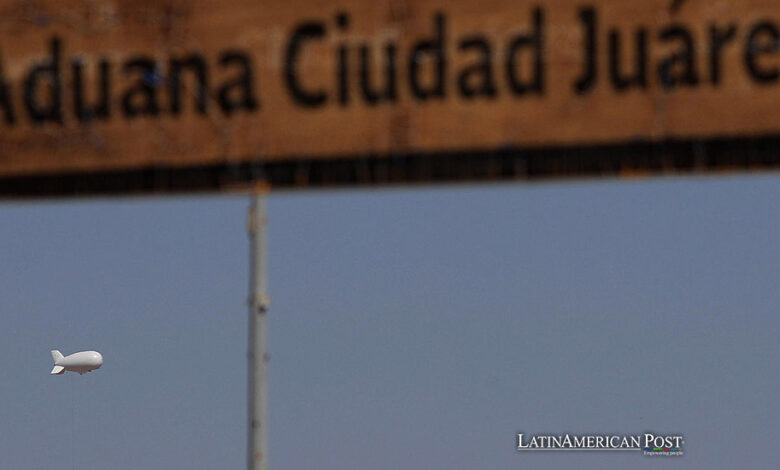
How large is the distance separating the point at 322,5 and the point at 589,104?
224 centimetres

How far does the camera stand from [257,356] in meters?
10.2

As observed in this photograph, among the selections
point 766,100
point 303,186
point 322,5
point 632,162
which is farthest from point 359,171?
point 766,100

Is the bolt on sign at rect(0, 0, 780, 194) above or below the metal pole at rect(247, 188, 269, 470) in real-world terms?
above

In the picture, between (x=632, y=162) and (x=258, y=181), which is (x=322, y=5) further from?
(x=632, y=162)

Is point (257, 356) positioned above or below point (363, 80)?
below

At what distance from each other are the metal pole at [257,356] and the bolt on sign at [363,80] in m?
1.07

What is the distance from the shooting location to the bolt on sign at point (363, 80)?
10562mm

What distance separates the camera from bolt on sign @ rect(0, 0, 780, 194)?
10.6m

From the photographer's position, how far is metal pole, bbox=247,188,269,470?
403 inches

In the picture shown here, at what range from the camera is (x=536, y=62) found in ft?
35.5

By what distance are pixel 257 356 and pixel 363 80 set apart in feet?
7.70

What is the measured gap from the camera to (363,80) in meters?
11.1

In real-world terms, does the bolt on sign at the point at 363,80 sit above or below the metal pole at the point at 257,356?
above

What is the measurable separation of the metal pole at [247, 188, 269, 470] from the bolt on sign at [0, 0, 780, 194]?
1.07m
